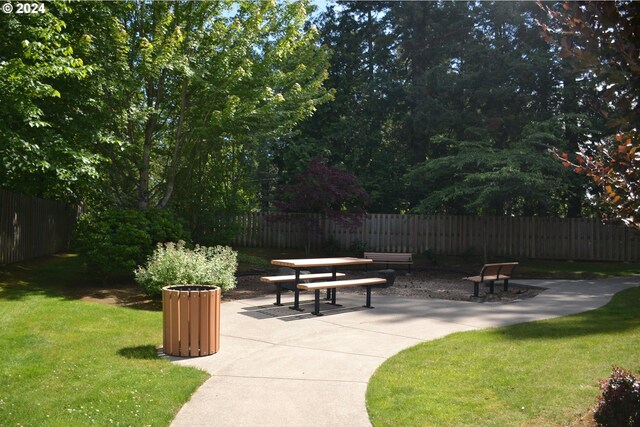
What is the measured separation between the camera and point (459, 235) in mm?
23203

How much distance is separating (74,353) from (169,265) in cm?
334

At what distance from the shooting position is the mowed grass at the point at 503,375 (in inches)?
199

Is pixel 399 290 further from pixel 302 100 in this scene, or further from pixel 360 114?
pixel 360 114

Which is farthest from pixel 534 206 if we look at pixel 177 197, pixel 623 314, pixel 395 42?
pixel 177 197

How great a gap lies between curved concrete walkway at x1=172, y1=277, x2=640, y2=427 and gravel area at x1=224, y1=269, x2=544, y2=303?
73cm

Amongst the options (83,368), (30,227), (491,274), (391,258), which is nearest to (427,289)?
(491,274)

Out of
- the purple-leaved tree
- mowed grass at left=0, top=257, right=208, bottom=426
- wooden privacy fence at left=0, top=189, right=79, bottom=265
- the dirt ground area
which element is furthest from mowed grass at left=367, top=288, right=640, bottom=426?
wooden privacy fence at left=0, top=189, right=79, bottom=265

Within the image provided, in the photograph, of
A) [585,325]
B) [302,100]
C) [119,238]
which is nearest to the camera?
[585,325]

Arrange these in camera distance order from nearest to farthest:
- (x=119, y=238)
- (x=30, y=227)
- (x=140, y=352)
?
1. (x=140, y=352)
2. (x=119, y=238)
3. (x=30, y=227)

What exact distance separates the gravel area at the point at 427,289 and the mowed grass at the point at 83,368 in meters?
3.66

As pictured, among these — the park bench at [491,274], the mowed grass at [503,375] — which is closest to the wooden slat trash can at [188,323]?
the mowed grass at [503,375]

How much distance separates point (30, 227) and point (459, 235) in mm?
16172

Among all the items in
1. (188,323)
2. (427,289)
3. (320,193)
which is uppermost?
(320,193)

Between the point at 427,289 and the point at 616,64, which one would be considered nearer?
the point at 616,64
